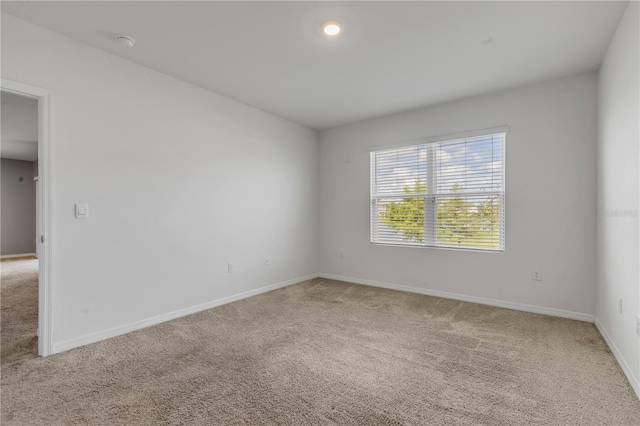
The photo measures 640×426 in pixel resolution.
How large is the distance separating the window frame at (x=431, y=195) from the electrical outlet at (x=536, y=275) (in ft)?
1.25

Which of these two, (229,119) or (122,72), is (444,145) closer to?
(229,119)

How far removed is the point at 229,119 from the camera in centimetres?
402

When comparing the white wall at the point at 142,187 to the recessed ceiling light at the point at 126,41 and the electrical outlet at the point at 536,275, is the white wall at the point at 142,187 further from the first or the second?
the electrical outlet at the point at 536,275

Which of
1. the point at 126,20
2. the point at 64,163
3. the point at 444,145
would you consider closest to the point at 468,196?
the point at 444,145

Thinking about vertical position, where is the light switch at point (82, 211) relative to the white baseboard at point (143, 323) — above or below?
above

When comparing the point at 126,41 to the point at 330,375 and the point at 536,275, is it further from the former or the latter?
the point at 536,275

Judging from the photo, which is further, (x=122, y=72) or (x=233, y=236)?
(x=233, y=236)

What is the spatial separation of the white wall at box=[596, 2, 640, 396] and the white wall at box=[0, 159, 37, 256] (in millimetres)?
11643

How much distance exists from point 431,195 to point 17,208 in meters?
10.4

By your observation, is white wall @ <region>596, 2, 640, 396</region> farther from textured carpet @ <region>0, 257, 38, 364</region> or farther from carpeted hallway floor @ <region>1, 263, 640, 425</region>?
textured carpet @ <region>0, 257, 38, 364</region>

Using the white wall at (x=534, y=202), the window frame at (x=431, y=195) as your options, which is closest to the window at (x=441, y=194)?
the window frame at (x=431, y=195)

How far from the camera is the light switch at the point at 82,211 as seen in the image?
2.68 meters

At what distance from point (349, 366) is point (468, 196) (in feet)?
9.11

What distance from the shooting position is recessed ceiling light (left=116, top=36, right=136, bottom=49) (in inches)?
103
